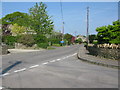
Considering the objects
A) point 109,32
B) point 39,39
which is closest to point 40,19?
point 39,39

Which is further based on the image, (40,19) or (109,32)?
(40,19)

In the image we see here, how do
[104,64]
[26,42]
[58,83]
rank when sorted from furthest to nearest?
[26,42]
[104,64]
[58,83]

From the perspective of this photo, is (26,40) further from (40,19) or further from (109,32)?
(109,32)

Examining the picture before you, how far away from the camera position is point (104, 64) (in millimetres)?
9383

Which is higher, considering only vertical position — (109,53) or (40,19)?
(40,19)

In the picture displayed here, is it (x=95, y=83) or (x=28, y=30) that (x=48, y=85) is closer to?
(x=95, y=83)

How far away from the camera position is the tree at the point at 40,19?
123ft

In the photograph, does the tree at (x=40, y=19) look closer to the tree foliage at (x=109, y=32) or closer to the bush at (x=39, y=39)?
the bush at (x=39, y=39)

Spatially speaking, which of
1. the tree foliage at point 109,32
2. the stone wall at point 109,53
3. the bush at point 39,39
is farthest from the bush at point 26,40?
the stone wall at point 109,53

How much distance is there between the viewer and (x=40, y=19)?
37.8 meters

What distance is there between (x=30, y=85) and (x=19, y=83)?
525 mm

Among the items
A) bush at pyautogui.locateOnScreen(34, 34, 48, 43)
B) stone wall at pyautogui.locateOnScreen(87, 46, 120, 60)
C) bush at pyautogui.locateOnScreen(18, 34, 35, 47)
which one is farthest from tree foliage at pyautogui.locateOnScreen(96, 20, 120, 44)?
bush at pyautogui.locateOnScreen(34, 34, 48, 43)

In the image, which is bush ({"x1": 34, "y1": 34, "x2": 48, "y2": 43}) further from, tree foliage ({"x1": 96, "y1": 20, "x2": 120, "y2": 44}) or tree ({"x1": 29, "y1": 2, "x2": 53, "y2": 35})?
tree foliage ({"x1": 96, "y1": 20, "x2": 120, "y2": 44})

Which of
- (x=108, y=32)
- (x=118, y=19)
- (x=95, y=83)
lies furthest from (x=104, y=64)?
(x=118, y=19)
